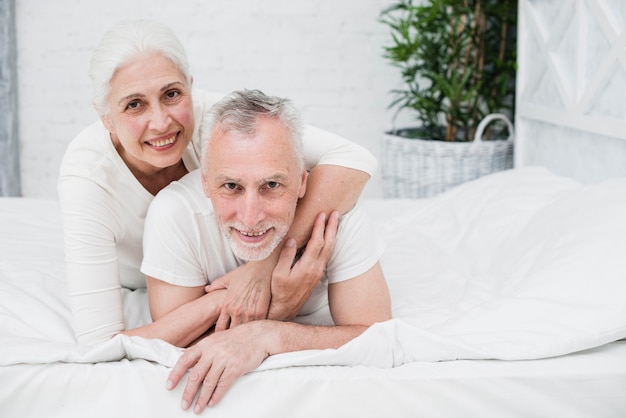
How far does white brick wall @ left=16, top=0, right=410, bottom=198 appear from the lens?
3971 mm

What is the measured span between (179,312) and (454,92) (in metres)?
2.25

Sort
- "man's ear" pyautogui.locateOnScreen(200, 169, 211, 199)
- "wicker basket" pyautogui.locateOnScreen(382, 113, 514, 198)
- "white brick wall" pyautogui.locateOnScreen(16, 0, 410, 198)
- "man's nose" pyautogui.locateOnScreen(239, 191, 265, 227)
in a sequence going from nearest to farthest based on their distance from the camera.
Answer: "man's nose" pyautogui.locateOnScreen(239, 191, 265, 227) < "man's ear" pyautogui.locateOnScreen(200, 169, 211, 199) < "wicker basket" pyautogui.locateOnScreen(382, 113, 514, 198) < "white brick wall" pyautogui.locateOnScreen(16, 0, 410, 198)

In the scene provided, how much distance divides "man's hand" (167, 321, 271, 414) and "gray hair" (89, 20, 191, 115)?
2.14 ft

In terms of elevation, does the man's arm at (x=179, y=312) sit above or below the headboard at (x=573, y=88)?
below

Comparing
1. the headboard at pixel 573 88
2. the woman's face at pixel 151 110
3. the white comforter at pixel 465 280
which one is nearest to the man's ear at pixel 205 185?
the woman's face at pixel 151 110

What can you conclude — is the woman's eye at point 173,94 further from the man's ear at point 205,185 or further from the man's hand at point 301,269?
the man's hand at point 301,269

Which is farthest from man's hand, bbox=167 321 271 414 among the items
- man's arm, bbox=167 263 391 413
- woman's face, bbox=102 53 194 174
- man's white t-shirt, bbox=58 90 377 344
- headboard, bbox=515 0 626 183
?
headboard, bbox=515 0 626 183

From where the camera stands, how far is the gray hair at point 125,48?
1462 mm

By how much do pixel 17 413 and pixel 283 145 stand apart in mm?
735

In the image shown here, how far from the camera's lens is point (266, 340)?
130cm

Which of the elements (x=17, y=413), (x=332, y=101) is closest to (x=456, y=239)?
(x=17, y=413)

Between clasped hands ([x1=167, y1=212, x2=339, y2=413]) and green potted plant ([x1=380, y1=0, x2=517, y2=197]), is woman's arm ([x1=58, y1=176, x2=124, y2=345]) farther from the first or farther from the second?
green potted plant ([x1=380, y1=0, x2=517, y2=197])

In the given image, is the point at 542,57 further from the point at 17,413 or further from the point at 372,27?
the point at 17,413

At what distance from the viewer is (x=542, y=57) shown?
259 cm
